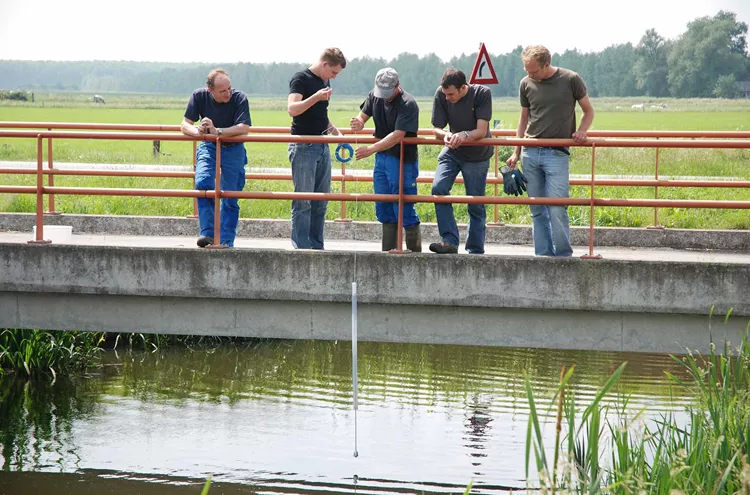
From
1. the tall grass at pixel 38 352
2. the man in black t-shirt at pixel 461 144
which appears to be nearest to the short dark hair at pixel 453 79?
the man in black t-shirt at pixel 461 144

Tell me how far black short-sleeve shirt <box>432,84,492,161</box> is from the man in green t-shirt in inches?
14.3

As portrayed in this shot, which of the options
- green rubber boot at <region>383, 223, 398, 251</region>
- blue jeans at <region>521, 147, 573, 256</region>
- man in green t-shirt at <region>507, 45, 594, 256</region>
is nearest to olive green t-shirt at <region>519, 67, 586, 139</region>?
man in green t-shirt at <region>507, 45, 594, 256</region>

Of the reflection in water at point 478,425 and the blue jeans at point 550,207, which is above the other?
the blue jeans at point 550,207

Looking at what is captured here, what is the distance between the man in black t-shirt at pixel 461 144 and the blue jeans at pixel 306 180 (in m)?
1.03

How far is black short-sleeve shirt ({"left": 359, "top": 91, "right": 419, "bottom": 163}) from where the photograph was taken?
8.60 meters

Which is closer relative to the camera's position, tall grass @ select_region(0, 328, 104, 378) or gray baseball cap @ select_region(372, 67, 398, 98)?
gray baseball cap @ select_region(372, 67, 398, 98)

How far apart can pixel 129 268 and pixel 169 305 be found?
1.39 feet

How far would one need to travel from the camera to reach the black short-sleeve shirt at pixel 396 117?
28.2 feet

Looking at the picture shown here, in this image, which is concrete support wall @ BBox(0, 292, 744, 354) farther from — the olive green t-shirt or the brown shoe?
the olive green t-shirt

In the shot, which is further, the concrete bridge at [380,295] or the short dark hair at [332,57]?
the short dark hair at [332,57]

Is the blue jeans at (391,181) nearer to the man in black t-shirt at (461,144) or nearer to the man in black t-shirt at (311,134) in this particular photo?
the man in black t-shirt at (461,144)

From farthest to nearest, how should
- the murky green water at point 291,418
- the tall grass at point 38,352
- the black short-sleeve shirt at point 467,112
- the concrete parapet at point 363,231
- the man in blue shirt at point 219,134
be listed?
the concrete parapet at point 363,231
the tall grass at point 38,352
the man in blue shirt at point 219,134
the black short-sleeve shirt at point 467,112
the murky green water at point 291,418

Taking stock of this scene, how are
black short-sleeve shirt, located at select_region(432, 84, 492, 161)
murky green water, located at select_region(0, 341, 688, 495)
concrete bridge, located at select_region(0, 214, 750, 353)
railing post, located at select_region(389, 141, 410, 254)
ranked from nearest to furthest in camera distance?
concrete bridge, located at select_region(0, 214, 750, 353) < railing post, located at select_region(389, 141, 410, 254) < murky green water, located at select_region(0, 341, 688, 495) < black short-sleeve shirt, located at select_region(432, 84, 492, 161)

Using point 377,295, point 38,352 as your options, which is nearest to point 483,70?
point 377,295
